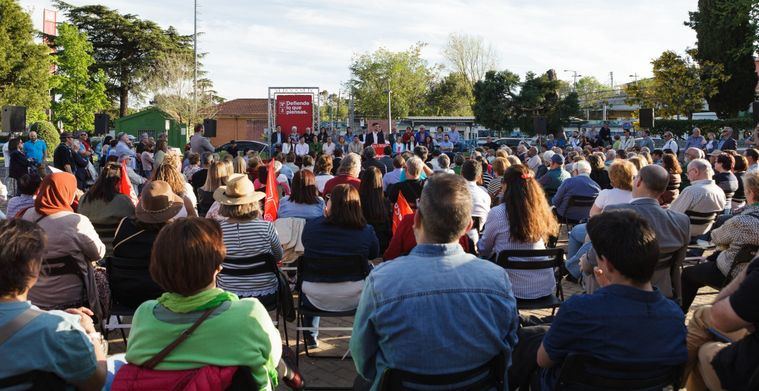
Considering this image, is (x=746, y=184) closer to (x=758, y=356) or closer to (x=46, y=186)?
(x=758, y=356)

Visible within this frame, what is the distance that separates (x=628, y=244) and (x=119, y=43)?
57.8 m

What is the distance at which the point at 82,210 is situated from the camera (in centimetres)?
559

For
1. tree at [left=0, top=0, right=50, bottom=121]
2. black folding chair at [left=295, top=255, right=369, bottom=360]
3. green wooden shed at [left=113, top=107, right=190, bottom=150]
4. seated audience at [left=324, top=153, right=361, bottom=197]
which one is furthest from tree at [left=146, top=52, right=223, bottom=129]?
black folding chair at [left=295, top=255, right=369, bottom=360]

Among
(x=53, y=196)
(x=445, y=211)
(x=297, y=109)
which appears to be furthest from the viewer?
(x=297, y=109)

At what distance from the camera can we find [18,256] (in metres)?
2.37

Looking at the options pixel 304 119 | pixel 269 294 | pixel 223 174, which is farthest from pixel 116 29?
pixel 269 294

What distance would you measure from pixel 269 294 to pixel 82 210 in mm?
2168

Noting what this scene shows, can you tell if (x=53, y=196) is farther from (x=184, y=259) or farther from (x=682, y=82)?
(x=682, y=82)

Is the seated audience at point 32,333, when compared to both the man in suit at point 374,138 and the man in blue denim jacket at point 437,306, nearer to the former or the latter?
the man in blue denim jacket at point 437,306

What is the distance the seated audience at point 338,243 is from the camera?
447 cm

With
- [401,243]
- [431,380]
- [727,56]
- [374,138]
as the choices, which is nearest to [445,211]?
[431,380]

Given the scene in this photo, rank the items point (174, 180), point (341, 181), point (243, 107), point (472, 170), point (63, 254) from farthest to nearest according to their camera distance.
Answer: point (243, 107) < point (341, 181) < point (472, 170) < point (174, 180) < point (63, 254)

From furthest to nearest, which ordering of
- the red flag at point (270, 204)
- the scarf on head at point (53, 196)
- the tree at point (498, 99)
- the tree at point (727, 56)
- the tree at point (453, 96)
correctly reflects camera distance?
the tree at point (453, 96) < the tree at point (498, 99) < the tree at point (727, 56) < the red flag at point (270, 204) < the scarf on head at point (53, 196)

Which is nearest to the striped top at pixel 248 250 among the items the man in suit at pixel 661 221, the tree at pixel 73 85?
the man in suit at pixel 661 221
